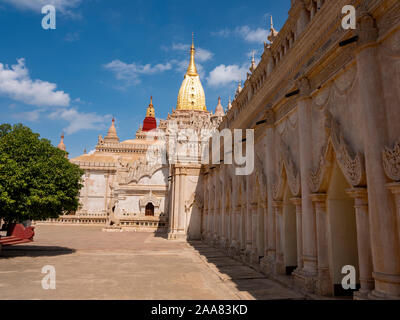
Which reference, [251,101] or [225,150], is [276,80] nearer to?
[251,101]

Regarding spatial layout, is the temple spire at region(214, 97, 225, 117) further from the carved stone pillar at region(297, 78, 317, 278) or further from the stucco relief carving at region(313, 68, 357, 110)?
the stucco relief carving at region(313, 68, 357, 110)

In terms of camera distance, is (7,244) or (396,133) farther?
(7,244)

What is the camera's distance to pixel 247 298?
29.2ft

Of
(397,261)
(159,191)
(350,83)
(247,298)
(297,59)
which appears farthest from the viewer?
(159,191)

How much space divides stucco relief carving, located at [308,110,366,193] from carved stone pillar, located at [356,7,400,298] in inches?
18.7

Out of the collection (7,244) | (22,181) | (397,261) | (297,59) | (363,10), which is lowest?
(7,244)

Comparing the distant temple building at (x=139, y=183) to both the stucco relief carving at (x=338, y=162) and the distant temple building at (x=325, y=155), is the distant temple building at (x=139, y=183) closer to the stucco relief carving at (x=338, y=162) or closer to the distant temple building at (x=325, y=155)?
the distant temple building at (x=325, y=155)

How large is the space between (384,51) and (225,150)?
1609cm

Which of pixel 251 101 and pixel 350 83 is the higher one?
pixel 251 101

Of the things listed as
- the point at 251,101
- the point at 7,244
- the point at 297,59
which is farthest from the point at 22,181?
the point at 297,59

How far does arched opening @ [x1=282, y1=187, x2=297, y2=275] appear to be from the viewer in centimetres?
1181

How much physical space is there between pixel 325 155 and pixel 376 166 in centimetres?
232

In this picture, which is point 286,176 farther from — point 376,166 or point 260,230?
point 376,166

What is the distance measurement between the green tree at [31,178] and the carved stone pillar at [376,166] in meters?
15.7
